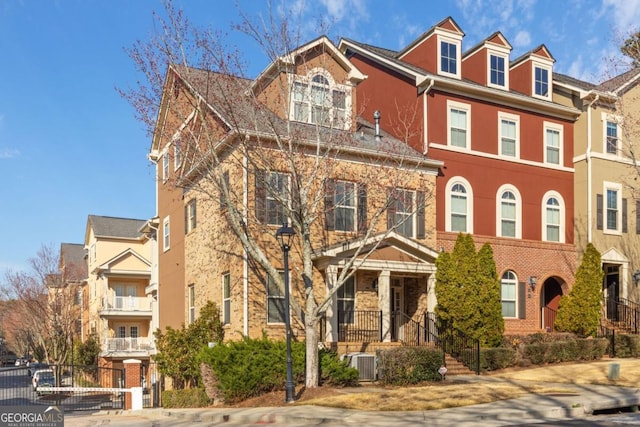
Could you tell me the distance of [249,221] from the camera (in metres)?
21.5

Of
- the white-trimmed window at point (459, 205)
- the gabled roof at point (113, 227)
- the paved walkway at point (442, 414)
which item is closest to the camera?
the paved walkway at point (442, 414)

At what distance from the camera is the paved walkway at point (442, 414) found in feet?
45.3

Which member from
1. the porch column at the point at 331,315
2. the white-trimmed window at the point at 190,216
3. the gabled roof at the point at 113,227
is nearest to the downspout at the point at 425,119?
the porch column at the point at 331,315

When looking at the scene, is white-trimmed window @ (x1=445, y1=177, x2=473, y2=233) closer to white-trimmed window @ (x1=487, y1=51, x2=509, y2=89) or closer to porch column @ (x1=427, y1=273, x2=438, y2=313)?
porch column @ (x1=427, y1=273, x2=438, y2=313)

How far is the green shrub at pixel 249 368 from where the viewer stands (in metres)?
18.3

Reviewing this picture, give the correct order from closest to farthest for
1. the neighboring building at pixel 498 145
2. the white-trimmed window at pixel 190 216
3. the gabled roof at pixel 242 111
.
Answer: the gabled roof at pixel 242 111
the neighboring building at pixel 498 145
the white-trimmed window at pixel 190 216

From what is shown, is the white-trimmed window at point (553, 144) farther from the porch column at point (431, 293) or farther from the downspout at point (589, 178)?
the porch column at point (431, 293)

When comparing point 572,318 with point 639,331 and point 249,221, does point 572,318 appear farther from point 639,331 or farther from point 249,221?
point 249,221

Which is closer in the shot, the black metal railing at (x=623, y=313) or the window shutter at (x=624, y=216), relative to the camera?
the black metal railing at (x=623, y=313)

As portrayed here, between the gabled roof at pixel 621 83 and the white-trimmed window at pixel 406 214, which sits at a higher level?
the gabled roof at pixel 621 83

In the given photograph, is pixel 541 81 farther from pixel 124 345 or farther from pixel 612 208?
pixel 124 345

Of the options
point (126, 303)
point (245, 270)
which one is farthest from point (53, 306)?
point (245, 270)

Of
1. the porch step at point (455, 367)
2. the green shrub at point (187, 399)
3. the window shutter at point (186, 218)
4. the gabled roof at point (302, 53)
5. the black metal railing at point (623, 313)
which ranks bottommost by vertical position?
the green shrub at point (187, 399)

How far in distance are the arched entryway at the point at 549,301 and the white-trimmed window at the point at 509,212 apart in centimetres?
283
